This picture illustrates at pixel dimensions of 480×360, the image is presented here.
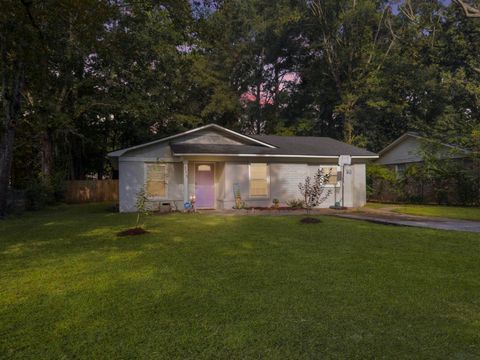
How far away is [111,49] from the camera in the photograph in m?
13.1

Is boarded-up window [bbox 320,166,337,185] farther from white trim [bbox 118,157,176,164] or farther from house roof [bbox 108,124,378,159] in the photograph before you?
white trim [bbox 118,157,176,164]

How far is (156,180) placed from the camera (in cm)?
1666

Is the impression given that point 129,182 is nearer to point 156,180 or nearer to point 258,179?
point 156,180

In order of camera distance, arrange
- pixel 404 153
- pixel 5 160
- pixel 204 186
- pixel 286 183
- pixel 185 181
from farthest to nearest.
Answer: pixel 404 153, pixel 286 183, pixel 204 186, pixel 185 181, pixel 5 160

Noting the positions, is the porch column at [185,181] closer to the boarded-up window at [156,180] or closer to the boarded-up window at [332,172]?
the boarded-up window at [156,180]

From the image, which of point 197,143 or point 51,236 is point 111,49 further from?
point 51,236

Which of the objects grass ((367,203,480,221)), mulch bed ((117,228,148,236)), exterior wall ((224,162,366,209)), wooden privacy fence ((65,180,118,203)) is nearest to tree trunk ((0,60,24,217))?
mulch bed ((117,228,148,236))

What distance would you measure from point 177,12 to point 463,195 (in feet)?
56.4

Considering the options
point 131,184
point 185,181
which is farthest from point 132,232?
point 131,184

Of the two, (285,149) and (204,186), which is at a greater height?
(285,149)

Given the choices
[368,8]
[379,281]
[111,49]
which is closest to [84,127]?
[111,49]

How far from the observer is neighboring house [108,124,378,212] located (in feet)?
53.5

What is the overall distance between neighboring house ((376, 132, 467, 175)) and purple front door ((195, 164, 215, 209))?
12513mm

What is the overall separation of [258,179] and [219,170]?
6.18 ft
